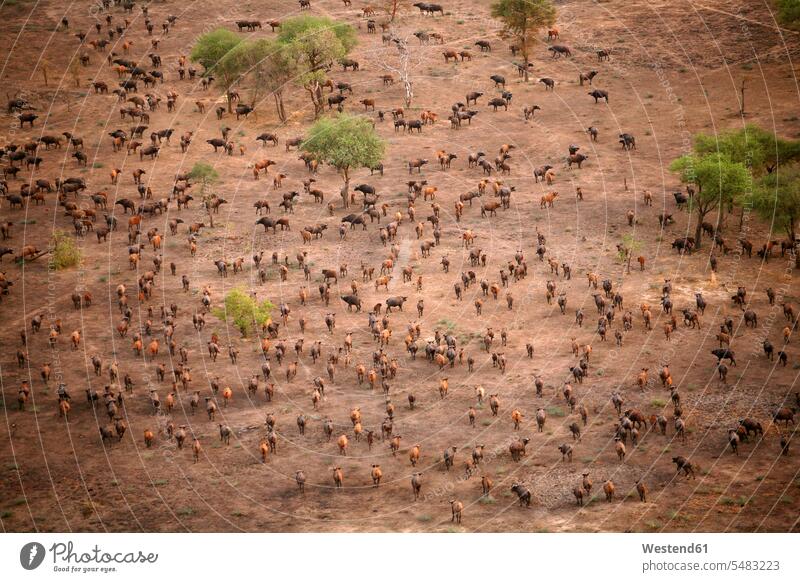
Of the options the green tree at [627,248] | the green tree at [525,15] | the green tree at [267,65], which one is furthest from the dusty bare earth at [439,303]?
the green tree at [525,15]

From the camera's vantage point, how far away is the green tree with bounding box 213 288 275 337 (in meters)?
58.0

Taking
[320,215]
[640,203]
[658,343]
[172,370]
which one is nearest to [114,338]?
[172,370]

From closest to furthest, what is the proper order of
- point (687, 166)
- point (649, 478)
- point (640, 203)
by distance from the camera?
point (649, 478) < point (687, 166) < point (640, 203)

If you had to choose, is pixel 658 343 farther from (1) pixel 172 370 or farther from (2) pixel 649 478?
(1) pixel 172 370

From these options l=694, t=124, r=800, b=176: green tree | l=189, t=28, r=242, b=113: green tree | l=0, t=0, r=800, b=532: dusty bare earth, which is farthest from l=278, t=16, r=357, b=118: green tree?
l=694, t=124, r=800, b=176: green tree

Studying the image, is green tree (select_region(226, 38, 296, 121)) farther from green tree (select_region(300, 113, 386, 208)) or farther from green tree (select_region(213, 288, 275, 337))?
green tree (select_region(213, 288, 275, 337))

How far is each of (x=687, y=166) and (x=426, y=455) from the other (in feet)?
89.8

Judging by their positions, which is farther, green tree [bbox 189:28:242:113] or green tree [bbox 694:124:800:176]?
green tree [bbox 189:28:242:113]

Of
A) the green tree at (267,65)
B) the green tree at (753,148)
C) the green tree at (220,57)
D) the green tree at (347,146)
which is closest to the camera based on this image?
the green tree at (753,148)

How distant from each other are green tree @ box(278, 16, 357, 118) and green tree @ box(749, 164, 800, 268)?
33503 mm

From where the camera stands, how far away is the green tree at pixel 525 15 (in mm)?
90438

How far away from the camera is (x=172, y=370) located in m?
55.8

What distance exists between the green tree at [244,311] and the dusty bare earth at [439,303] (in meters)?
1.07

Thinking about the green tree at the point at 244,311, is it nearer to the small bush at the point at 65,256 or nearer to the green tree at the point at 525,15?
the small bush at the point at 65,256
